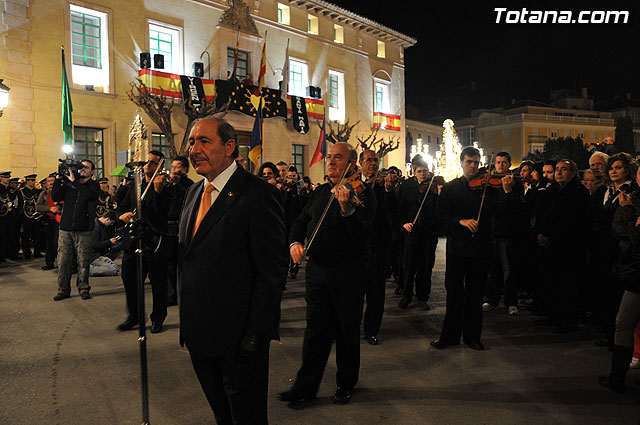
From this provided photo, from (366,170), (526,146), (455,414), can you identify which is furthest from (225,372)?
(526,146)

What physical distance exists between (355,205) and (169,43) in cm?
2129

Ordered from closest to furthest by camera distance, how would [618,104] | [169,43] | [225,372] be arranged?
1. [225,372]
2. [169,43]
3. [618,104]

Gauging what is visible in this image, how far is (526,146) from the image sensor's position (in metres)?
61.5

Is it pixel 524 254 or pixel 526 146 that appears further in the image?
pixel 526 146

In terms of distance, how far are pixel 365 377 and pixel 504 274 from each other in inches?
147

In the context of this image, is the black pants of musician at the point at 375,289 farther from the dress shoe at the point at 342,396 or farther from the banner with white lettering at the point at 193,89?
the banner with white lettering at the point at 193,89

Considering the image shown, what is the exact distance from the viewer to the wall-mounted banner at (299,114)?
2684 cm

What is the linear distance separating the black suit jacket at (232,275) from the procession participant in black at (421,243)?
17.5 ft

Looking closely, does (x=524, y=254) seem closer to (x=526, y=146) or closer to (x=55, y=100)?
(x=55, y=100)

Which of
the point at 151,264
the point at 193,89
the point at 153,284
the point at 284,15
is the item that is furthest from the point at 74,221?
the point at 284,15

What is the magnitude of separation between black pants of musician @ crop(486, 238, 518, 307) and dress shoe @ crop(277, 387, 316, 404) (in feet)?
14.5

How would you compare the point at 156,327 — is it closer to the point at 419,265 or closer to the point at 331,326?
the point at 331,326

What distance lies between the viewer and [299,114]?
27.0 meters

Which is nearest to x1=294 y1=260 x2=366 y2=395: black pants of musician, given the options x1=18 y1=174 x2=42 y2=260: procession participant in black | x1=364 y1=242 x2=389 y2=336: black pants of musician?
x1=364 y1=242 x2=389 y2=336: black pants of musician
